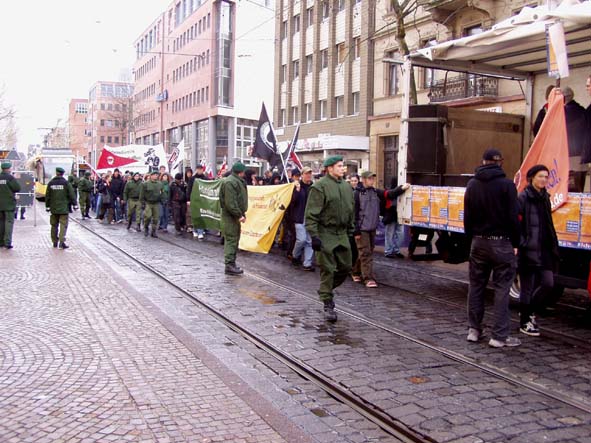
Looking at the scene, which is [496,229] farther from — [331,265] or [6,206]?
[6,206]

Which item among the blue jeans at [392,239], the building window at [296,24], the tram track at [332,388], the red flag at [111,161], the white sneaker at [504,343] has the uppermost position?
the building window at [296,24]

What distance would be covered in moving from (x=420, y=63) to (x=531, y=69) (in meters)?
2.08

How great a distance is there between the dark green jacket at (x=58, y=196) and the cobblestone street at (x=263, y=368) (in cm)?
493

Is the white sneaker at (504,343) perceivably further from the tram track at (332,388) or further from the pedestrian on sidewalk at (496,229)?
the tram track at (332,388)

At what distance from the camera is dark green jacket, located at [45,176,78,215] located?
14500 mm

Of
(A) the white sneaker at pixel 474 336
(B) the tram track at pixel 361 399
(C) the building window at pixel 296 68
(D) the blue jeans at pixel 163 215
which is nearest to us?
(B) the tram track at pixel 361 399

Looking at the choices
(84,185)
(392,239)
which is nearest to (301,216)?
(392,239)

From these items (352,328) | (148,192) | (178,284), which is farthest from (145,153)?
(352,328)

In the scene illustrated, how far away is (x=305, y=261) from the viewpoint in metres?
11.9

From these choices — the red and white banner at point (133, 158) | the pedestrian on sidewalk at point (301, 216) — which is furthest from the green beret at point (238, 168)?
the red and white banner at point (133, 158)

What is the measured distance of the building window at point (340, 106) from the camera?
114 feet

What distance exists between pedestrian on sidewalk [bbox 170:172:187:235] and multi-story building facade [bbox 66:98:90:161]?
405 feet

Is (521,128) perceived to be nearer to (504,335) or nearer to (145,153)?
(504,335)

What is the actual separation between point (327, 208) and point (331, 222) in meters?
0.16
